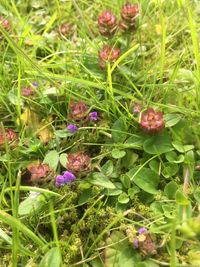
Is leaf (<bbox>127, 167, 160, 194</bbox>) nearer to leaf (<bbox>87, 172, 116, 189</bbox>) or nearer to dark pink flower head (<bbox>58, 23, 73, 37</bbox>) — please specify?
leaf (<bbox>87, 172, 116, 189</bbox>)

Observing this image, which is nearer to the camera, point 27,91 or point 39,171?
point 39,171

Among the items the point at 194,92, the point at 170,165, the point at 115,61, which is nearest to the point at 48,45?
the point at 115,61

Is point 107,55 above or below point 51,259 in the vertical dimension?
above

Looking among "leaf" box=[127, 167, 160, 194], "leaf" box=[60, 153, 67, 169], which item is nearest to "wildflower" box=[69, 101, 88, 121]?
"leaf" box=[60, 153, 67, 169]

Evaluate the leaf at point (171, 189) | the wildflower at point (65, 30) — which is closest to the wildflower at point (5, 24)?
the wildflower at point (65, 30)

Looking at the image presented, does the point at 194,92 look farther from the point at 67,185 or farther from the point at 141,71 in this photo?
the point at 67,185

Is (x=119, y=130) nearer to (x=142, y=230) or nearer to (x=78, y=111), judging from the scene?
(x=78, y=111)

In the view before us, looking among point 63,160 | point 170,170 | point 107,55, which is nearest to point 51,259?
point 63,160
